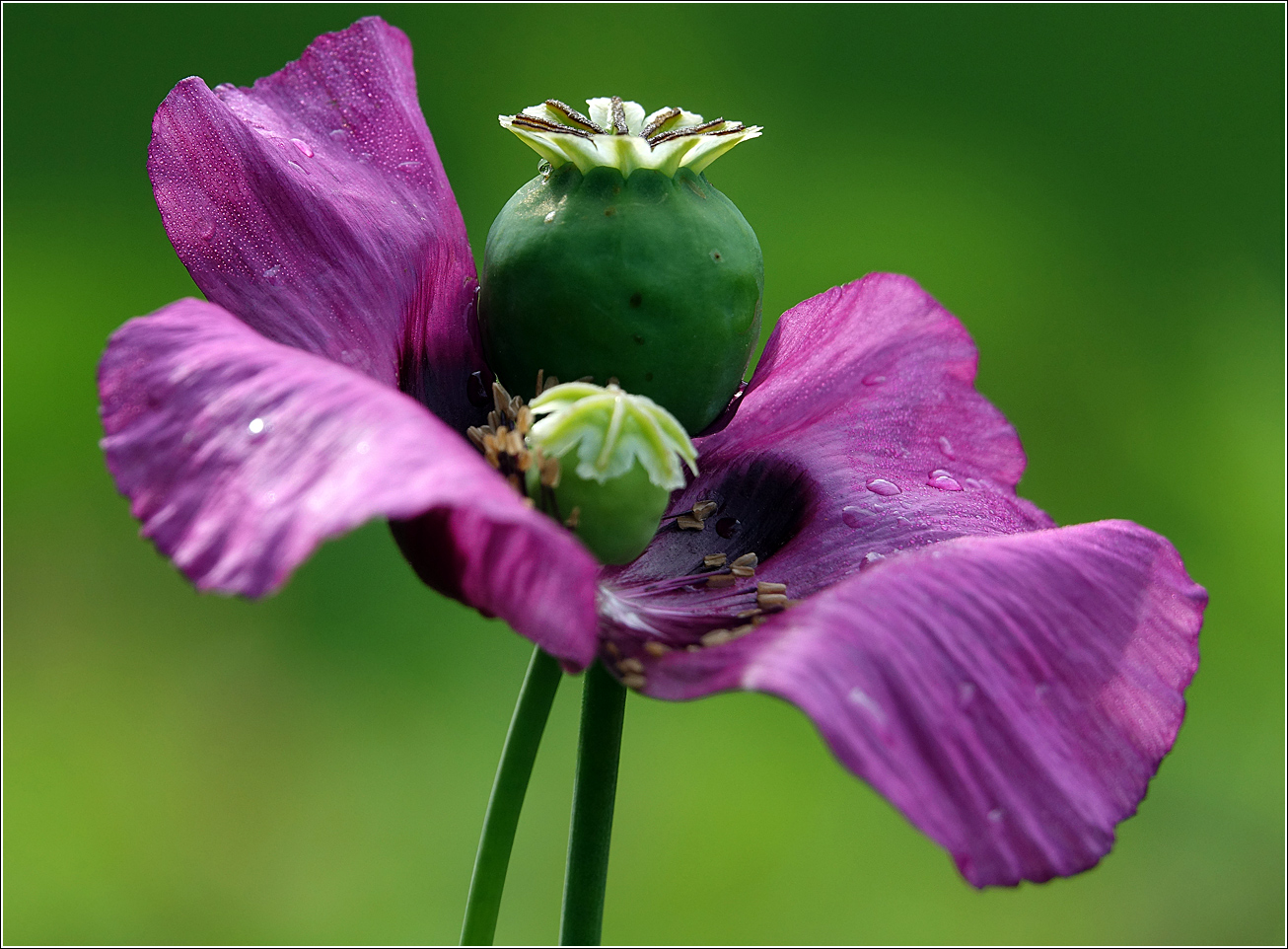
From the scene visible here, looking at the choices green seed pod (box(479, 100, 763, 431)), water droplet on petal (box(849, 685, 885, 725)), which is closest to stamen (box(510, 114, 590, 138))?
green seed pod (box(479, 100, 763, 431))

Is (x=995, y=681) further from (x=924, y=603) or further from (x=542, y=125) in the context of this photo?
(x=542, y=125)

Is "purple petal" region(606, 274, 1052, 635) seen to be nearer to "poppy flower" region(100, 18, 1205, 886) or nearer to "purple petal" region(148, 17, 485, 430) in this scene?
"poppy flower" region(100, 18, 1205, 886)

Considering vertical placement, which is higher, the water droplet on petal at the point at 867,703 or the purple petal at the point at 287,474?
the purple petal at the point at 287,474

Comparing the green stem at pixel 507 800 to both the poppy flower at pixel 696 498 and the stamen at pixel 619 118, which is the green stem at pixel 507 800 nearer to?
the poppy flower at pixel 696 498

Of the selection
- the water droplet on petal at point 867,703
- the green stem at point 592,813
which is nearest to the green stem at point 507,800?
the green stem at point 592,813

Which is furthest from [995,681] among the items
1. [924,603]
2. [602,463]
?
[602,463]

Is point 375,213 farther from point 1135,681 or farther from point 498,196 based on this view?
point 498,196

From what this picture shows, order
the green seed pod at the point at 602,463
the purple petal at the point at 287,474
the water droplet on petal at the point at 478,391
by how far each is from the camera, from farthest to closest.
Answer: the water droplet on petal at the point at 478,391, the green seed pod at the point at 602,463, the purple petal at the point at 287,474
